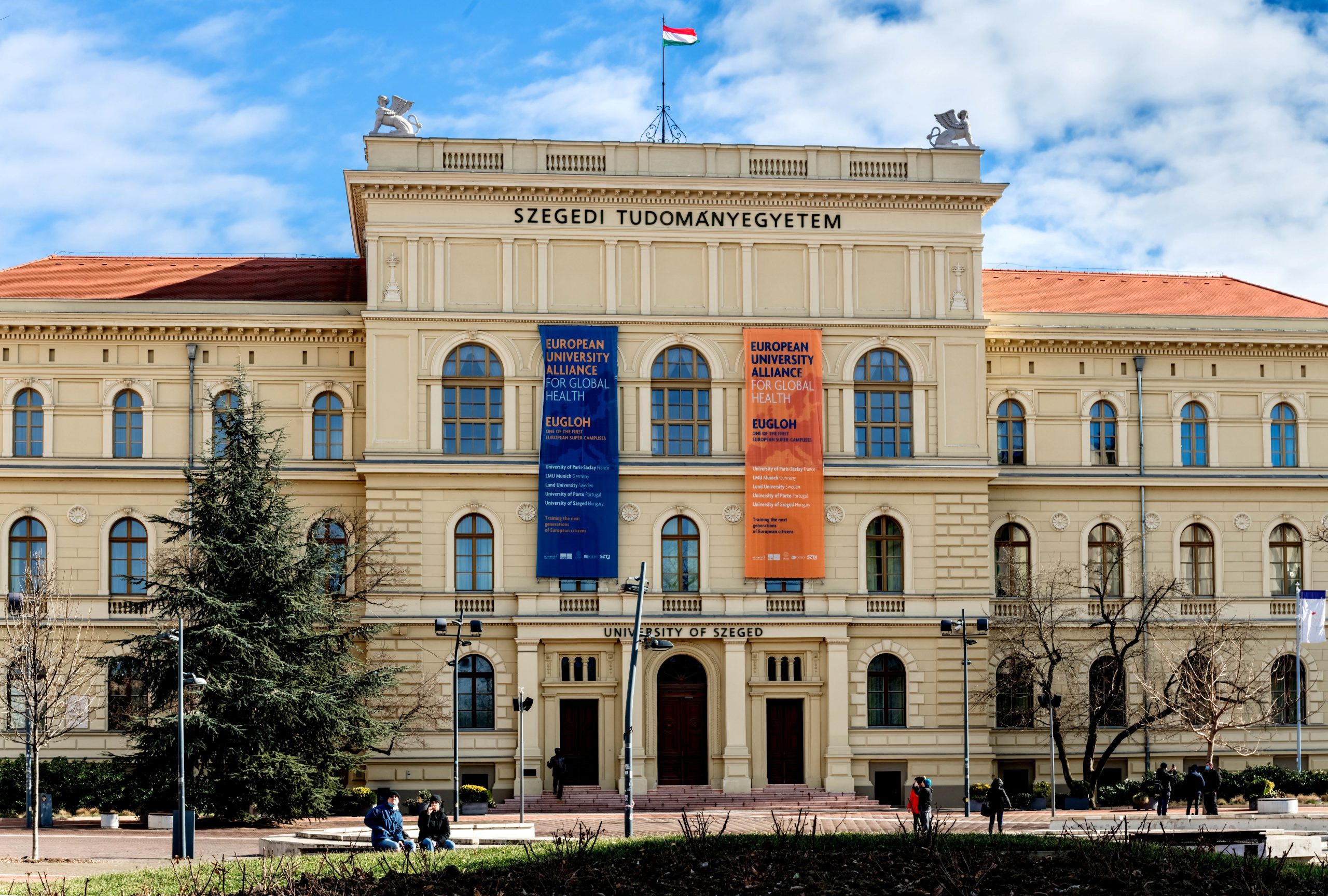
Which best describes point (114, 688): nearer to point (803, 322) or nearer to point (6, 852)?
point (6, 852)

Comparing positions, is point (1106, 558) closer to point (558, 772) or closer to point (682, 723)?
point (682, 723)

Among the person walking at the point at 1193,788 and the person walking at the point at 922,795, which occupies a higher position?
the person walking at the point at 922,795

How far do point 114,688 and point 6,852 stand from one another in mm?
14048

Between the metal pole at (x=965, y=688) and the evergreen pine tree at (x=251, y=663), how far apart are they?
53.8 feet

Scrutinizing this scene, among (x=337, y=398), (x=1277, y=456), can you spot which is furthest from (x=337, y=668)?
(x=1277, y=456)

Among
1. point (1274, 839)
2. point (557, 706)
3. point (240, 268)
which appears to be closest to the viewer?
point (1274, 839)

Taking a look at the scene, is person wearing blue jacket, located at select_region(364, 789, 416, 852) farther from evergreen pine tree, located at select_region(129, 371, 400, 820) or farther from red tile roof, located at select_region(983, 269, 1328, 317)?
red tile roof, located at select_region(983, 269, 1328, 317)

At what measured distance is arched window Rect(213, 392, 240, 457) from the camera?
→ 48344 millimetres

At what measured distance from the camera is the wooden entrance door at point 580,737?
47562 mm

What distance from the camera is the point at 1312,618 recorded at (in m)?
48.1

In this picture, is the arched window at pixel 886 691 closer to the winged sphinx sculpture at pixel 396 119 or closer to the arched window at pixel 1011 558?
the arched window at pixel 1011 558

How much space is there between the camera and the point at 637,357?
48.9 meters

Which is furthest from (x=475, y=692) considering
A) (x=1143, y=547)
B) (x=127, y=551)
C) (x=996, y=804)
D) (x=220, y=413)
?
(x=1143, y=547)

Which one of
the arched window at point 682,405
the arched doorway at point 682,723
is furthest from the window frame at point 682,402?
the arched doorway at point 682,723
